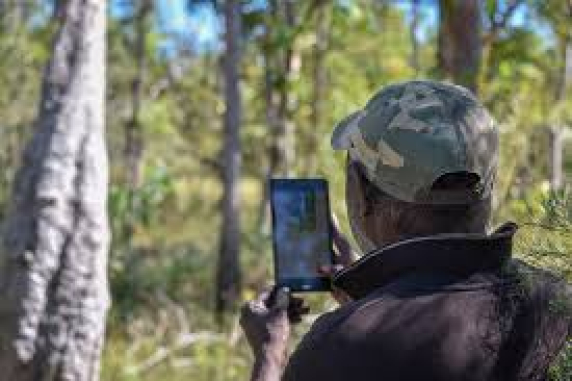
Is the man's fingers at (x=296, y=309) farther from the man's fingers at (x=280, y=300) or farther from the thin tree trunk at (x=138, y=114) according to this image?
the thin tree trunk at (x=138, y=114)

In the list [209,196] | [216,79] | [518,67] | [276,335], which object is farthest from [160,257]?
[209,196]

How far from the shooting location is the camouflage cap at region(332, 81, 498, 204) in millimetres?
2164

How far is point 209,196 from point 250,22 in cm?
1506

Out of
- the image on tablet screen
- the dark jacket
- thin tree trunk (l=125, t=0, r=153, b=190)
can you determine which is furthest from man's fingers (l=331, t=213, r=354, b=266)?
thin tree trunk (l=125, t=0, r=153, b=190)

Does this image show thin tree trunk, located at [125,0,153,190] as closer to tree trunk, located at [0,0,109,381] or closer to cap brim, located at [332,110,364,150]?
tree trunk, located at [0,0,109,381]

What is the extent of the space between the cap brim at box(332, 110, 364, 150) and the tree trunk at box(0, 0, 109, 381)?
450 centimetres

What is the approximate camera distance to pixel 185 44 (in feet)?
80.8

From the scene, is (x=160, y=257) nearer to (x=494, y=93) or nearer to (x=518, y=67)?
(x=518, y=67)

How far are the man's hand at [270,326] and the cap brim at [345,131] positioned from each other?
39 cm

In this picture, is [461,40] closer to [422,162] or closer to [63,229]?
[63,229]

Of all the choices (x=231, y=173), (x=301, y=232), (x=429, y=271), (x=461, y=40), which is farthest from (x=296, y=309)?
(x=231, y=173)

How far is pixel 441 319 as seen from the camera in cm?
201

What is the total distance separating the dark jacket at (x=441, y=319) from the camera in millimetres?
1985

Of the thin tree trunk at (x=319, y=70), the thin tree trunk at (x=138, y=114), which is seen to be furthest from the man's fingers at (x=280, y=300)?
the thin tree trunk at (x=138, y=114)
